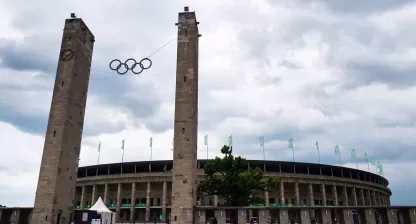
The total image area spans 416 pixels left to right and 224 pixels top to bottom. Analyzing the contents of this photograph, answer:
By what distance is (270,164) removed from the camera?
89625 millimetres

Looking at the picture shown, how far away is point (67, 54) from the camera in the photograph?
5053cm

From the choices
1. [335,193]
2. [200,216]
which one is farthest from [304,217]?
[335,193]

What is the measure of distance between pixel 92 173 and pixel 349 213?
76397mm

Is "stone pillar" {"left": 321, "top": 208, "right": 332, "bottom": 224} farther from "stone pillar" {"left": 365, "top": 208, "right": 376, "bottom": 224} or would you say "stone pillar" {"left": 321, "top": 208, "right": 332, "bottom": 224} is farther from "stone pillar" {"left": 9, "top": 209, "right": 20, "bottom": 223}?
"stone pillar" {"left": 9, "top": 209, "right": 20, "bottom": 223}

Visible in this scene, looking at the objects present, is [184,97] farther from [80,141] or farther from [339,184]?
[339,184]

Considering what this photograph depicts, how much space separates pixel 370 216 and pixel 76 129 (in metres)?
42.6

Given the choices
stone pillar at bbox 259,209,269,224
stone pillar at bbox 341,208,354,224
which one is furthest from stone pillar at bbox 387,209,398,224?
stone pillar at bbox 259,209,269,224

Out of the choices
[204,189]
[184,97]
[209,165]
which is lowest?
[204,189]

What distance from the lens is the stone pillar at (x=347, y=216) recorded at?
3938 cm

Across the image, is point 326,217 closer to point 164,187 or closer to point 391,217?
point 391,217

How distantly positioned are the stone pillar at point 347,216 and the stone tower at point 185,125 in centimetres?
1876

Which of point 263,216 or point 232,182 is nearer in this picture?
point 263,216

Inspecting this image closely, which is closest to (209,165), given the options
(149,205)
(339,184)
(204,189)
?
(204,189)

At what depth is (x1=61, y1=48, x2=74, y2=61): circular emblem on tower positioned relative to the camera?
5031cm
